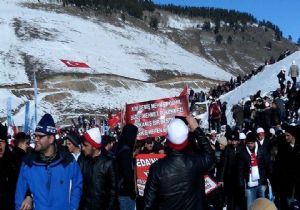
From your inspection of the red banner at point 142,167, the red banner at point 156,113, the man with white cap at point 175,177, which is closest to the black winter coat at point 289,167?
the red banner at point 142,167

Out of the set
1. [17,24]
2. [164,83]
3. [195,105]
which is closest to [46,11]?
[17,24]

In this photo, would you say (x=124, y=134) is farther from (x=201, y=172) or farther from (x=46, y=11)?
(x=46, y=11)

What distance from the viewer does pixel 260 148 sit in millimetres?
10438

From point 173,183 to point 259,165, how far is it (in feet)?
17.5

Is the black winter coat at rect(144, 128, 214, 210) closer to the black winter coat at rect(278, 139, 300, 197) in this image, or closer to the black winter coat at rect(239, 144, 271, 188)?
the black winter coat at rect(278, 139, 300, 197)

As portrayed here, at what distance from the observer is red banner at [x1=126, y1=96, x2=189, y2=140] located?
433 inches

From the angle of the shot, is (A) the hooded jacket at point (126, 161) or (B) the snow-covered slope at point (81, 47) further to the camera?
(B) the snow-covered slope at point (81, 47)

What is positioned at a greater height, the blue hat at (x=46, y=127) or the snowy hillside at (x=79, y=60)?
the snowy hillside at (x=79, y=60)

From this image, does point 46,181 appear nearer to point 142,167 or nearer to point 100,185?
point 100,185

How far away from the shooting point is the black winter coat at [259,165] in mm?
10258

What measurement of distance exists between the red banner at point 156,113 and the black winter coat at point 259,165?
1429 millimetres

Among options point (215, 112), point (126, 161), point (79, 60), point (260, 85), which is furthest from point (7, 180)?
point (79, 60)

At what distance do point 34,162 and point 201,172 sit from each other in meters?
1.67

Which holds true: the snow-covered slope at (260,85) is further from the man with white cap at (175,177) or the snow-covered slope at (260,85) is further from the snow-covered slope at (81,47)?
the snow-covered slope at (81,47)
